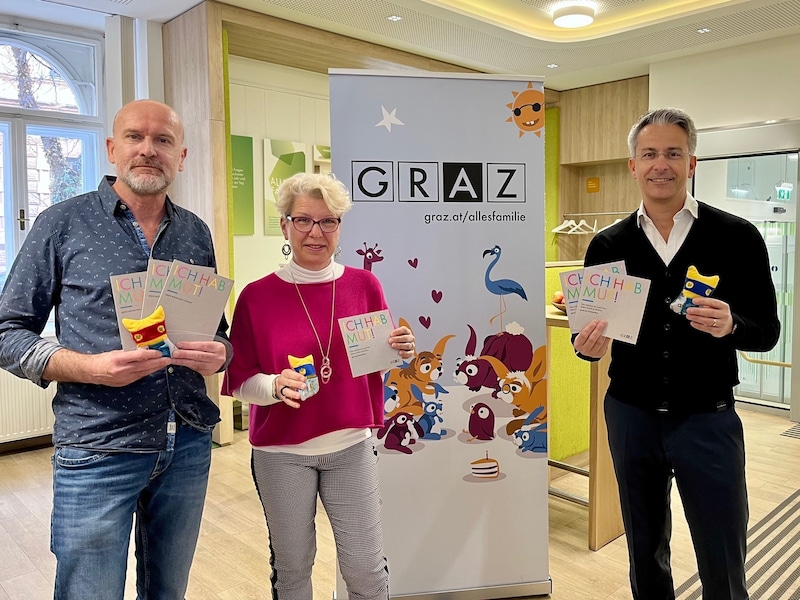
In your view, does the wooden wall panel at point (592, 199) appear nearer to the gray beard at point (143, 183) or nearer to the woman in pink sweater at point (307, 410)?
the woman in pink sweater at point (307, 410)

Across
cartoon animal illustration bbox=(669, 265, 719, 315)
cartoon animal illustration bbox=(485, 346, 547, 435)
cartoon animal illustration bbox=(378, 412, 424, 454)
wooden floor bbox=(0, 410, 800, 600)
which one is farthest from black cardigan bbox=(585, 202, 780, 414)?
wooden floor bbox=(0, 410, 800, 600)

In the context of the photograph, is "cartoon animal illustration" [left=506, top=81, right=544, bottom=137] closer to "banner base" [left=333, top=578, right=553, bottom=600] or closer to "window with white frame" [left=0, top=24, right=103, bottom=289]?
"banner base" [left=333, top=578, right=553, bottom=600]

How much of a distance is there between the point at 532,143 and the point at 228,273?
9.12 ft

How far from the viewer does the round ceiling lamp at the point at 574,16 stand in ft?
15.9

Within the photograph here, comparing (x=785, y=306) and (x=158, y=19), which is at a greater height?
(x=158, y=19)

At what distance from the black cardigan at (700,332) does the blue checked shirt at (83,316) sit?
1.30 metres

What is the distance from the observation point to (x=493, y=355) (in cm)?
245

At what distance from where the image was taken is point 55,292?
1.47 meters

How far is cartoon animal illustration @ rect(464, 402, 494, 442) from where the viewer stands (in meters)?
2.45

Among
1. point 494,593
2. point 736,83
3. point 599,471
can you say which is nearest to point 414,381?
point 494,593

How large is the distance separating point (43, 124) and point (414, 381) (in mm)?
3800

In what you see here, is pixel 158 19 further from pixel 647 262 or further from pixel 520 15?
pixel 647 262

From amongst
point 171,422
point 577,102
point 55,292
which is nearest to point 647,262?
point 171,422

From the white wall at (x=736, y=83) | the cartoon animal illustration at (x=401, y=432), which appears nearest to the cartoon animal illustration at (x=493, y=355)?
the cartoon animal illustration at (x=401, y=432)
